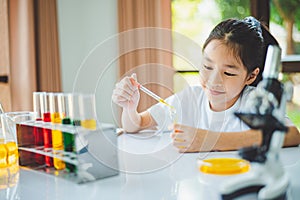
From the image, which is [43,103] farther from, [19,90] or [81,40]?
[81,40]

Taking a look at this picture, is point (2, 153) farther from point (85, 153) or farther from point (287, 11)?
point (287, 11)

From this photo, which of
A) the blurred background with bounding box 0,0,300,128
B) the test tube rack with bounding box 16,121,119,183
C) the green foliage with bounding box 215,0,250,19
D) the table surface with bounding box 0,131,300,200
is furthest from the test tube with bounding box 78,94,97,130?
the green foliage with bounding box 215,0,250,19

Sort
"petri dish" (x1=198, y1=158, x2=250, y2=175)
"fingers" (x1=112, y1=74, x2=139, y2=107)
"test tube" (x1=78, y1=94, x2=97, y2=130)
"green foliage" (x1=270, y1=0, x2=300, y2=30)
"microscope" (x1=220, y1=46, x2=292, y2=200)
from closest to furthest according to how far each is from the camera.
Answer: "microscope" (x1=220, y1=46, x2=292, y2=200) < "petri dish" (x1=198, y1=158, x2=250, y2=175) < "test tube" (x1=78, y1=94, x2=97, y2=130) < "fingers" (x1=112, y1=74, x2=139, y2=107) < "green foliage" (x1=270, y1=0, x2=300, y2=30)

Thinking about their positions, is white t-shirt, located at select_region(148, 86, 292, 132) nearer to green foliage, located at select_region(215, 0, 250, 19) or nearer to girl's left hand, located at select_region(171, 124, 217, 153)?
girl's left hand, located at select_region(171, 124, 217, 153)

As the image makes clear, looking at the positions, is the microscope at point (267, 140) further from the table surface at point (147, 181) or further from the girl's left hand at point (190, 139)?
the girl's left hand at point (190, 139)

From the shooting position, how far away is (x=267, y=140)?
511 mm

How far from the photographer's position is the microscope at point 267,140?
51cm

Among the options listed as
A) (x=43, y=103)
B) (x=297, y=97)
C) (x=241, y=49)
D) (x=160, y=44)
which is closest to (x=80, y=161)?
(x=43, y=103)

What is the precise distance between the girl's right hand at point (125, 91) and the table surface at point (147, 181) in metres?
0.13

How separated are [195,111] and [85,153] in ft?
1.05

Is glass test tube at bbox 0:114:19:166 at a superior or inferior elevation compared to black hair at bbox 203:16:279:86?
inferior

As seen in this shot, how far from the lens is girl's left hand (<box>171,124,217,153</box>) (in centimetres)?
100

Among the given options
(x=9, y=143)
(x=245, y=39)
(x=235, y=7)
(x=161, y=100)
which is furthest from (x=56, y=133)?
(x=235, y=7)

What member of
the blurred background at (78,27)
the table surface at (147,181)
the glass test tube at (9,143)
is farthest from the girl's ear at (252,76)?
the blurred background at (78,27)
